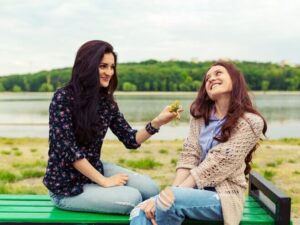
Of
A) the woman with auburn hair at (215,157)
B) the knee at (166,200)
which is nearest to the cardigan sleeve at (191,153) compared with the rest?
the woman with auburn hair at (215,157)

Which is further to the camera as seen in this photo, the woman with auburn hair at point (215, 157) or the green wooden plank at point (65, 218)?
the green wooden plank at point (65, 218)

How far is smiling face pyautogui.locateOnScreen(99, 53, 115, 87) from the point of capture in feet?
13.0

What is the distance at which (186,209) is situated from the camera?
11.8ft

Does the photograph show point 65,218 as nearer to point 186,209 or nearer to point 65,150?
point 65,150

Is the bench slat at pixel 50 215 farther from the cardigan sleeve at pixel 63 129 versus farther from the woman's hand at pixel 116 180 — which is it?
the cardigan sleeve at pixel 63 129

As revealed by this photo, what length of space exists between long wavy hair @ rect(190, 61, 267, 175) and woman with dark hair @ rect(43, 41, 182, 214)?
67cm

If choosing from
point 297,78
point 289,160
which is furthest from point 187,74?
point 289,160

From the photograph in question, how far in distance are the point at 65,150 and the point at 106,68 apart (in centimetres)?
65

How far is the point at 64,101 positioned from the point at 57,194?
65 centimetres

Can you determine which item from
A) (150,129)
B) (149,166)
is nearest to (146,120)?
(149,166)

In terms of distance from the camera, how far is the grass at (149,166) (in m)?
7.71

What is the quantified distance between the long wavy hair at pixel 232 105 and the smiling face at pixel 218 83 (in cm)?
3

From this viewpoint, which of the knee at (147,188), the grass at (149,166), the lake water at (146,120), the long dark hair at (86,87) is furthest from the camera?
the lake water at (146,120)

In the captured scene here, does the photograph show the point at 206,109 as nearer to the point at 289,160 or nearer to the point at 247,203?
the point at 247,203
